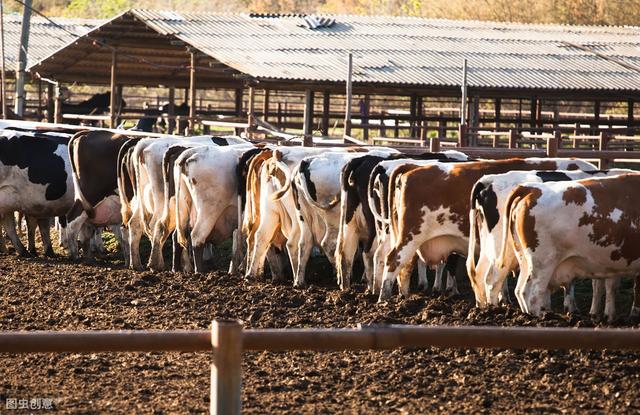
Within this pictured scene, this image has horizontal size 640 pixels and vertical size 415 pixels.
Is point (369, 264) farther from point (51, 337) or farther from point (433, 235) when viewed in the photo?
point (51, 337)

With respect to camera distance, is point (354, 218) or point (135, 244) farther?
point (135, 244)

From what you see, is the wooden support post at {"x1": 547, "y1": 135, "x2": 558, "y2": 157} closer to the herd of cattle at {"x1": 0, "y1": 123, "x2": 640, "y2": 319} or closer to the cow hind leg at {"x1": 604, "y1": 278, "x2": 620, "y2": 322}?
the herd of cattle at {"x1": 0, "y1": 123, "x2": 640, "y2": 319}

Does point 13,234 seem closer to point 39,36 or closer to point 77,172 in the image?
point 77,172

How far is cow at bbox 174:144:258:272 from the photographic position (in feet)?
47.4

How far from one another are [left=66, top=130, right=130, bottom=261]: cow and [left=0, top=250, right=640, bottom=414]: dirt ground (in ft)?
16.3

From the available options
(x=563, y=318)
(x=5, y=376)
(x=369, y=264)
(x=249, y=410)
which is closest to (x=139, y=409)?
(x=249, y=410)

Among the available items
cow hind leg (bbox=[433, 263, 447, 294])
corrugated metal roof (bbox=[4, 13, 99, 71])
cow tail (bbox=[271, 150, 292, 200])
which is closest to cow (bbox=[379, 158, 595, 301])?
cow hind leg (bbox=[433, 263, 447, 294])

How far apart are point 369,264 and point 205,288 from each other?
70.8 inches

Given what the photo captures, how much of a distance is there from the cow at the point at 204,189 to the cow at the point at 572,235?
4.88 meters

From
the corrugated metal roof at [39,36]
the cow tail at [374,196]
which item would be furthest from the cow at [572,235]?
the corrugated metal roof at [39,36]

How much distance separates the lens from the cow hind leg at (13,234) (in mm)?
16406

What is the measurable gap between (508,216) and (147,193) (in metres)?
6.00

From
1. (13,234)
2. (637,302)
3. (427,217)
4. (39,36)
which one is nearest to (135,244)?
(13,234)

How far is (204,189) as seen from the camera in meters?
14.5
